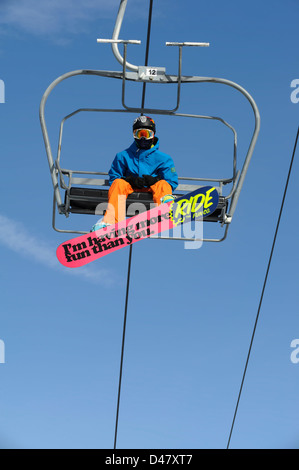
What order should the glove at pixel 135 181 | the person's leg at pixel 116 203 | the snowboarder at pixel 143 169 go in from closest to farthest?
the person's leg at pixel 116 203 < the snowboarder at pixel 143 169 < the glove at pixel 135 181

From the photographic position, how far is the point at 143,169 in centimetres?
509

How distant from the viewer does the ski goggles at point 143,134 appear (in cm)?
504

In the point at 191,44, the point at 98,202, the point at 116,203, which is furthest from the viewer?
the point at 98,202

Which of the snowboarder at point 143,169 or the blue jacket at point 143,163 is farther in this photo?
the blue jacket at point 143,163

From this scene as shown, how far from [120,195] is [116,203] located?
0.24 feet

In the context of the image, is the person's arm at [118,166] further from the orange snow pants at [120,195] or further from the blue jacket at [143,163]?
the orange snow pants at [120,195]

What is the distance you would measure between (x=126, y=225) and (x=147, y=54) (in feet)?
3.97

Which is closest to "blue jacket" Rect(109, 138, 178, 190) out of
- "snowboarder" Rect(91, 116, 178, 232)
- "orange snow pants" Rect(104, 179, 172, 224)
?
"snowboarder" Rect(91, 116, 178, 232)

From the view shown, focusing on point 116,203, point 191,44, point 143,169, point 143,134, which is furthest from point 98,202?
point 191,44

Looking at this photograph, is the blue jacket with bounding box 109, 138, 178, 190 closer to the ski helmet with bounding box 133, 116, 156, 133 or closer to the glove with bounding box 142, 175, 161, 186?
the glove with bounding box 142, 175, 161, 186

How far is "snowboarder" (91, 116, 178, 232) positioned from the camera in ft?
15.9

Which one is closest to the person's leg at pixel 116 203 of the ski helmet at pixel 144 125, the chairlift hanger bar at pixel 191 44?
the ski helmet at pixel 144 125

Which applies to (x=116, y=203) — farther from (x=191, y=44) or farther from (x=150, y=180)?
(x=191, y=44)
